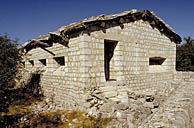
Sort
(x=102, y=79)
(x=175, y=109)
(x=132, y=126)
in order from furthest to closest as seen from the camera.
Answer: (x=102, y=79)
(x=132, y=126)
(x=175, y=109)

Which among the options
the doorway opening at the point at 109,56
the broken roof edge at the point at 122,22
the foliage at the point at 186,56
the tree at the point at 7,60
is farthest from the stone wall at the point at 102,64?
the foliage at the point at 186,56

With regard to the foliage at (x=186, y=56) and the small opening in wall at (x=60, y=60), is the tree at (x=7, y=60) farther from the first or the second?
the foliage at (x=186, y=56)

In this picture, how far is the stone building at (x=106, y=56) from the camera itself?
217 inches

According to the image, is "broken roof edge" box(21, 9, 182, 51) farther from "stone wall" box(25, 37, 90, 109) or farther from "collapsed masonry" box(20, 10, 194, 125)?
"stone wall" box(25, 37, 90, 109)

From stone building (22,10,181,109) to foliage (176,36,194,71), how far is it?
743 centimetres

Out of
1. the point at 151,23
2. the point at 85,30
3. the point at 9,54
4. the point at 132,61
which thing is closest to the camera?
the point at 85,30

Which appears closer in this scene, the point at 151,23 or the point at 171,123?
the point at 171,123

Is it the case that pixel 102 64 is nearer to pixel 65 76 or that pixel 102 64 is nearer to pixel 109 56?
pixel 109 56

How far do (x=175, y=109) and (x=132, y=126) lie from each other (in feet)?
5.03

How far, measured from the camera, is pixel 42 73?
8469 mm

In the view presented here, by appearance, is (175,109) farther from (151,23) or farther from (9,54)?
(9,54)

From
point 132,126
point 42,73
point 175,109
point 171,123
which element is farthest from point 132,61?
point 42,73

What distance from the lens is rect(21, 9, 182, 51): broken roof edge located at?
541cm

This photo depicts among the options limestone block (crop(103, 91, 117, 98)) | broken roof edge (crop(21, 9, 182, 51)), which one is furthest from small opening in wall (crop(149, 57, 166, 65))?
limestone block (crop(103, 91, 117, 98))
